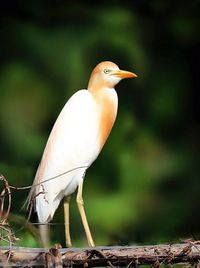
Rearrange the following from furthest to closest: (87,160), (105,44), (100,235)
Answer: (105,44)
(100,235)
(87,160)

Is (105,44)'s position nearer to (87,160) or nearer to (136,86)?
(136,86)

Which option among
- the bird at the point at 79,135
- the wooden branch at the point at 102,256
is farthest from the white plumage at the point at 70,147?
the wooden branch at the point at 102,256

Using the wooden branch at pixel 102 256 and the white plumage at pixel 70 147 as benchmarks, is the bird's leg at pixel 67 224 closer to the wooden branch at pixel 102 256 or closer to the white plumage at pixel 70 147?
the white plumage at pixel 70 147

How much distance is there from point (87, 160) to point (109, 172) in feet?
5.80

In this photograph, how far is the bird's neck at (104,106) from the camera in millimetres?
2664

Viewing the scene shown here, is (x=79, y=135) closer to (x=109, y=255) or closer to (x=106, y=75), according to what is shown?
(x=106, y=75)

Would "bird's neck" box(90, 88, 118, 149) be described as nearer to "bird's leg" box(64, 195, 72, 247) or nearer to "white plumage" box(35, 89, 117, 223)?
"white plumage" box(35, 89, 117, 223)

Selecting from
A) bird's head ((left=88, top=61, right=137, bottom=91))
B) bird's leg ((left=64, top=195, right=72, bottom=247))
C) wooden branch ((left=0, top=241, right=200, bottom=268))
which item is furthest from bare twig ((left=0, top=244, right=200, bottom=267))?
bird's head ((left=88, top=61, right=137, bottom=91))

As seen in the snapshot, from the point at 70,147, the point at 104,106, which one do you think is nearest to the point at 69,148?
the point at 70,147

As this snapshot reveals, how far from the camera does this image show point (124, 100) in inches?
174

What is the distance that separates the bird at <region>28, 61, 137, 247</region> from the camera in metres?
2.66

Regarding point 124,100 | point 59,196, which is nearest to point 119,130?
point 124,100

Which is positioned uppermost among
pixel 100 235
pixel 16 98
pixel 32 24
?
pixel 32 24

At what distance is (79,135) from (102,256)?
0.76 metres
